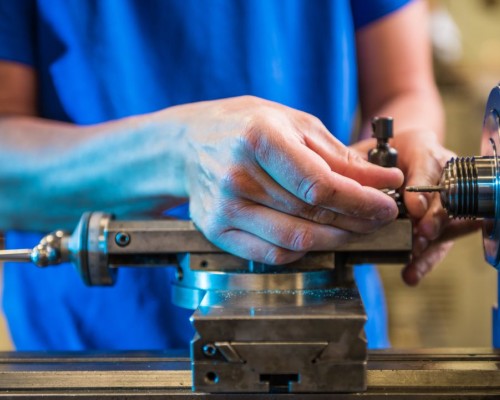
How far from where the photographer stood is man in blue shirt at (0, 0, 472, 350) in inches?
30.5

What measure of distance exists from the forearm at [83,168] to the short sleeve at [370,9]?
19.2 inches

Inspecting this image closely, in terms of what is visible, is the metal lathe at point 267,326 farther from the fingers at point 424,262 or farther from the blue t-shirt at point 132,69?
the blue t-shirt at point 132,69

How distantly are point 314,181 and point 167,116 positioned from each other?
9.4 inches

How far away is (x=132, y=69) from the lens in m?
1.03

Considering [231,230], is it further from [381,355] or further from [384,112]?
[384,112]

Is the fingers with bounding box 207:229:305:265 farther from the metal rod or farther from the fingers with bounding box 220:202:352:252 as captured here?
the metal rod

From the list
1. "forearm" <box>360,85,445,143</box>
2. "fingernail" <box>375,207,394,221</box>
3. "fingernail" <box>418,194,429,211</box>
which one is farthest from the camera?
"forearm" <box>360,85,445,143</box>

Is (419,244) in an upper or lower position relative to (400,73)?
lower

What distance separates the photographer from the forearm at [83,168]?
33.5 inches

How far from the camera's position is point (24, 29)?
1013 mm

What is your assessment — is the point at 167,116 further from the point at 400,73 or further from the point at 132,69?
the point at 400,73

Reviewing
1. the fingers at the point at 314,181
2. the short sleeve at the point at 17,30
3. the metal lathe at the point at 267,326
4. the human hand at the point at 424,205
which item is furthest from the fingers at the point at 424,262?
the short sleeve at the point at 17,30

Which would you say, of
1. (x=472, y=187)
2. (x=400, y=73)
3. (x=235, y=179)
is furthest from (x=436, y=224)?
(x=400, y=73)

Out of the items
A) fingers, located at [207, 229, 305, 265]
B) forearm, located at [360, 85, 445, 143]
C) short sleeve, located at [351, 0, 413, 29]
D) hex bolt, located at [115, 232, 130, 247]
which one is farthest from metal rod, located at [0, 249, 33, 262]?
short sleeve, located at [351, 0, 413, 29]
